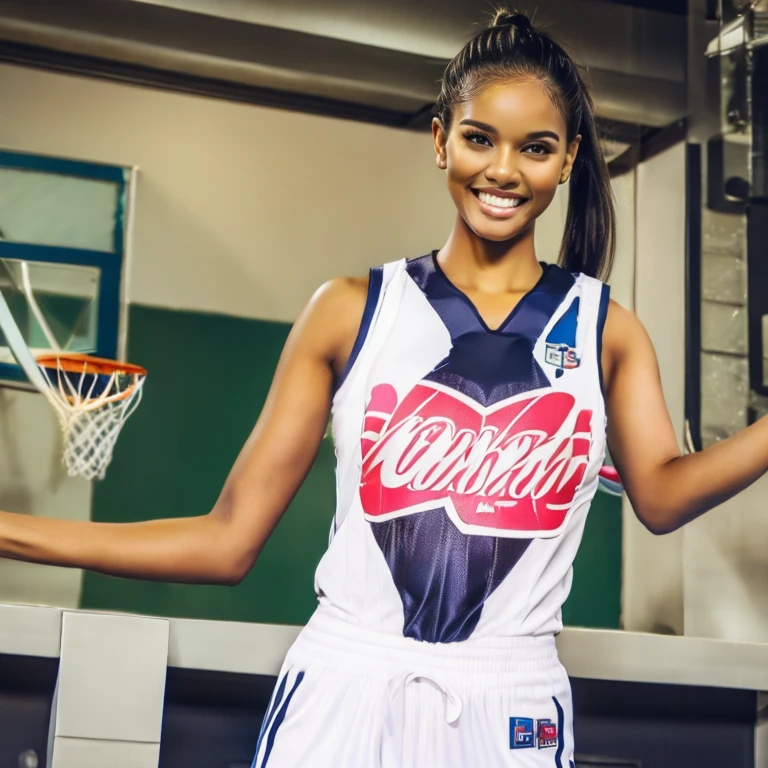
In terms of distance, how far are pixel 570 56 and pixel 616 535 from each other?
3.21 m

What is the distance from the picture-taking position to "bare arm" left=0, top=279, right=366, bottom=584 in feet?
3.76

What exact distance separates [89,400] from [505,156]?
2920mm

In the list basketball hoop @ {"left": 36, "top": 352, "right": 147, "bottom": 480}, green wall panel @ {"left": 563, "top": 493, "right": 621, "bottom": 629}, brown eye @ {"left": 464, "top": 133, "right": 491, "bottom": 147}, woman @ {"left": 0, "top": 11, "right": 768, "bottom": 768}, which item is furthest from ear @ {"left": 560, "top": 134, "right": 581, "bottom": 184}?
green wall panel @ {"left": 563, "top": 493, "right": 621, "bottom": 629}

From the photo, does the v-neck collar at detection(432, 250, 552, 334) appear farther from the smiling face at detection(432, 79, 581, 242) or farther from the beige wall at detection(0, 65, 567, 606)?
the beige wall at detection(0, 65, 567, 606)

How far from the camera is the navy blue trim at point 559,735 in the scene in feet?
3.71

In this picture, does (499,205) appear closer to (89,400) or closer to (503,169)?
(503,169)

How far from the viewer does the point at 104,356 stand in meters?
4.07

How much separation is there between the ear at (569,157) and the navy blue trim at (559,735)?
23.0 inches

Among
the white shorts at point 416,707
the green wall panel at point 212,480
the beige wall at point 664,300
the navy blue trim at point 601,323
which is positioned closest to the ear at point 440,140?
the navy blue trim at point 601,323

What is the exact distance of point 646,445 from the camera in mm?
1217

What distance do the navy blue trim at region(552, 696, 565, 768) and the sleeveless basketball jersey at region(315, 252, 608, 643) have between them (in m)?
0.08

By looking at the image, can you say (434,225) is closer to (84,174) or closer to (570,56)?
(84,174)

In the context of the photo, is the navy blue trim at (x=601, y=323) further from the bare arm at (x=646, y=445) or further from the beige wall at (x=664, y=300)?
the beige wall at (x=664, y=300)

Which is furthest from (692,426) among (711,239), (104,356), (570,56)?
(570,56)
